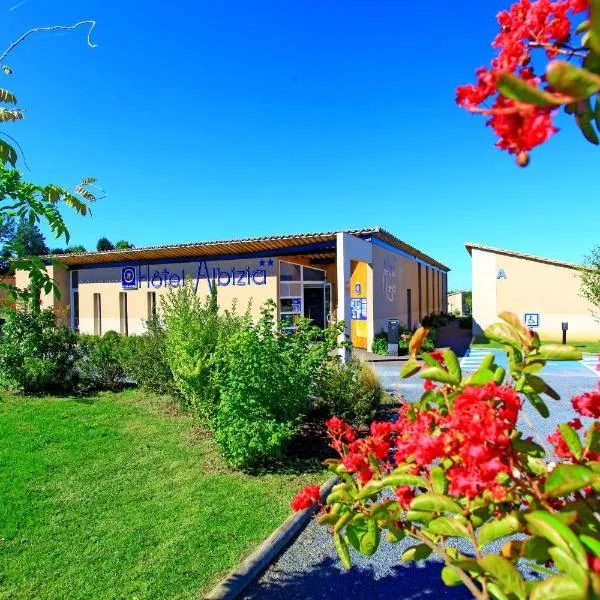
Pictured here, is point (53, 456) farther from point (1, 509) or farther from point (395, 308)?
point (395, 308)

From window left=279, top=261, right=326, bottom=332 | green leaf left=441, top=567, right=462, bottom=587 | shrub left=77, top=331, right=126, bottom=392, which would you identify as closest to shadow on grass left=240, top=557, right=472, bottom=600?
green leaf left=441, top=567, right=462, bottom=587

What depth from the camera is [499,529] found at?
1.17 m

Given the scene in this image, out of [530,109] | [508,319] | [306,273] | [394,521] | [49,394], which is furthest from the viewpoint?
[306,273]

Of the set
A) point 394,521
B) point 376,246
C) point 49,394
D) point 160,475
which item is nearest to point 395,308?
point 376,246

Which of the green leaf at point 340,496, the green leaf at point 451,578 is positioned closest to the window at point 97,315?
the green leaf at point 340,496

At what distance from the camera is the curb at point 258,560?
2.98 m

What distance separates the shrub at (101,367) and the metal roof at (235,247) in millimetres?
4113

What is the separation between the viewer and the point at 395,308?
2059 cm

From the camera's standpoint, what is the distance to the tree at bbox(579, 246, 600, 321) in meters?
18.4

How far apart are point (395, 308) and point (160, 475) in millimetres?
16738

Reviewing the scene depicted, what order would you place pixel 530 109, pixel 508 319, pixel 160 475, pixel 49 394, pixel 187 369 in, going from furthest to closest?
pixel 49 394, pixel 187 369, pixel 160 475, pixel 508 319, pixel 530 109

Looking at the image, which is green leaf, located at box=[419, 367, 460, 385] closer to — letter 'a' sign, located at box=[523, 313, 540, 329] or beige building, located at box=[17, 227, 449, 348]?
beige building, located at box=[17, 227, 449, 348]

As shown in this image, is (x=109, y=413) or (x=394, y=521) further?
(x=109, y=413)

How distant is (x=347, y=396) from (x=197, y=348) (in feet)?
7.78
